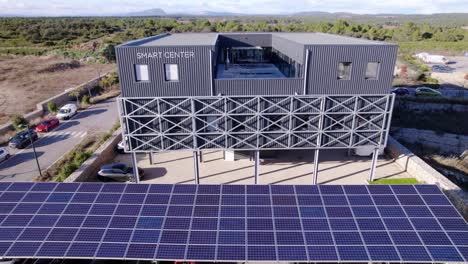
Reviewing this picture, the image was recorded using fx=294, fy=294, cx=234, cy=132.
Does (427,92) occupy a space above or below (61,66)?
below

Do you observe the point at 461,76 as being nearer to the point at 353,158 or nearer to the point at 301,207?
the point at 353,158

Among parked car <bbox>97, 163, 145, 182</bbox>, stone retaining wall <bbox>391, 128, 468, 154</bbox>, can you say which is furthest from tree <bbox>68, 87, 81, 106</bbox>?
stone retaining wall <bbox>391, 128, 468, 154</bbox>

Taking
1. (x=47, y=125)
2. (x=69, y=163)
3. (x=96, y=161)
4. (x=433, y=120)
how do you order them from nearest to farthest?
(x=96, y=161)
(x=69, y=163)
(x=47, y=125)
(x=433, y=120)

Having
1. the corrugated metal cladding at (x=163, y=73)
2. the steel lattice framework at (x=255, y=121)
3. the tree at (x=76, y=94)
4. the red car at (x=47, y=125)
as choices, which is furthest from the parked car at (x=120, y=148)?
the tree at (x=76, y=94)

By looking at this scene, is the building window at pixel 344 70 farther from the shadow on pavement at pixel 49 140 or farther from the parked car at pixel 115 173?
the shadow on pavement at pixel 49 140

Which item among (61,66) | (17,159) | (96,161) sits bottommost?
(17,159)

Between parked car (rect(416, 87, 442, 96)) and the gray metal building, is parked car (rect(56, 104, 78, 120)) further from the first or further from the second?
parked car (rect(416, 87, 442, 96))

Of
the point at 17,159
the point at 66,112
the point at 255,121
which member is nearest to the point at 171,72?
the point at 255,121

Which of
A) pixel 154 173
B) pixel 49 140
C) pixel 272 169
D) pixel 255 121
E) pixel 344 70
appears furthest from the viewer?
pixel 49 140

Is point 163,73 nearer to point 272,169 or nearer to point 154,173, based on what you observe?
point 154,173

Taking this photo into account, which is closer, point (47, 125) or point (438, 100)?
point (47, 125)
